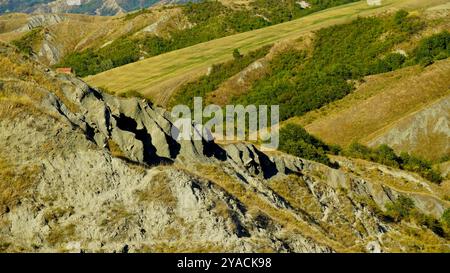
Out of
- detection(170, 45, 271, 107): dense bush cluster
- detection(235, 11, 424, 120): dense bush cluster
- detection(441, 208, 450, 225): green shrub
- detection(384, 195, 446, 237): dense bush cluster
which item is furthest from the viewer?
detection(170, 45, 271, 107): dense bush cluster

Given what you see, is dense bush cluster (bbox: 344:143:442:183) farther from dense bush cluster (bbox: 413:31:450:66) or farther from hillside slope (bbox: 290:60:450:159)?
dense bush cluster (bbox: 413:31:450:66)

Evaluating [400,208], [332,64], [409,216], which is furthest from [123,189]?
[332,64]

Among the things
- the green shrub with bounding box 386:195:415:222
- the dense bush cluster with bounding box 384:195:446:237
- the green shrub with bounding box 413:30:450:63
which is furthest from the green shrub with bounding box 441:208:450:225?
the green shrub with bounding box 413:30:450:63

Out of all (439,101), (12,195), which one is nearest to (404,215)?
(12,195)

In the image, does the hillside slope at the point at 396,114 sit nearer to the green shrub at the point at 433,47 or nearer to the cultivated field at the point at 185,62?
the green shrub at the point at 433,47

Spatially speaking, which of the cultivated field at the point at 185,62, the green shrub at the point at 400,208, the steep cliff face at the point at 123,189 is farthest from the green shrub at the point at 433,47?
the steep cliff face at the point at 123,189
